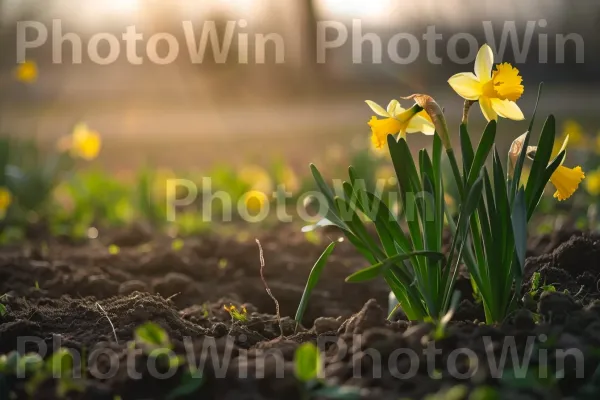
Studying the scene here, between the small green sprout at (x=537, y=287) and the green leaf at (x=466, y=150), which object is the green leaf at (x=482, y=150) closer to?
the green leaf at (x=466, y=150)

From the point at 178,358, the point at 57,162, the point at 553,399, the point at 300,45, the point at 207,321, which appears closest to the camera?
the point at 553,399

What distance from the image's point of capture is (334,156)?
554cm

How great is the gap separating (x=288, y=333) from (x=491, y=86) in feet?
3.00

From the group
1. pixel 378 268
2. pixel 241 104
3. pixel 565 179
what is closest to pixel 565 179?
pixel 565 179

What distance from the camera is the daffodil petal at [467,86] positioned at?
1.95 meters

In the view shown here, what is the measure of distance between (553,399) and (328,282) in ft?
5.73

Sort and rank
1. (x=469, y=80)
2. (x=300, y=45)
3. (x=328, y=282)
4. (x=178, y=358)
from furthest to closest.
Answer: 1. (x=300, y=45)
2. (x=328, y=282)
3. (x=469, y=80)
4. (x=178, y=358)

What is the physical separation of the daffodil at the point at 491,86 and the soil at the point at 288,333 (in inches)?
19.3

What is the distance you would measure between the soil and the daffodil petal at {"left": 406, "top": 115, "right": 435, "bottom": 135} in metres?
0.49

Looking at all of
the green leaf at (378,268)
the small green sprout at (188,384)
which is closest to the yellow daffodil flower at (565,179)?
the green leaf at (378,268)

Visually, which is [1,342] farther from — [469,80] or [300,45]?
[300,45]

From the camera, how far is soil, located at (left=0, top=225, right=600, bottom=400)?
1.60 metres

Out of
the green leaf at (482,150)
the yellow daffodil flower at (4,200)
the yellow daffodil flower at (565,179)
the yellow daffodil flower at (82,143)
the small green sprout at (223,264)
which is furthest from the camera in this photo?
A: the yellow daffodil flower at (82,143)

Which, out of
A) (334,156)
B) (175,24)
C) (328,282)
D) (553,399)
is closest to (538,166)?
(553,399)
